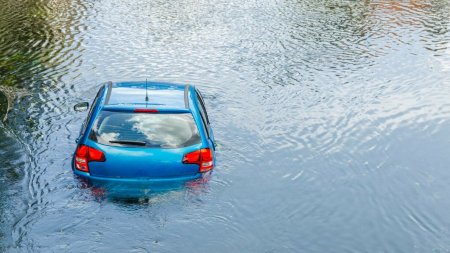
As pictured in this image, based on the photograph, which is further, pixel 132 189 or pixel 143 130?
pixel 132 189

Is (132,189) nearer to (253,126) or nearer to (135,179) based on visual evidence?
(135,179)

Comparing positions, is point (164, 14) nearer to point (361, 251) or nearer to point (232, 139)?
point (232, 139)

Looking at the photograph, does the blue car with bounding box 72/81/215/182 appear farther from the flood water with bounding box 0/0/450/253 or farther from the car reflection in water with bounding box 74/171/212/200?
the flood water with bounding box 0/0/450/253

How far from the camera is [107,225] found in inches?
366

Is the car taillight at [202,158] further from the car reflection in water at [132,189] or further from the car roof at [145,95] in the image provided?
the car roof at [145,95]

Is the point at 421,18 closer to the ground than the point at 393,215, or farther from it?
closer to the ground

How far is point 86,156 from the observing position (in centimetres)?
991

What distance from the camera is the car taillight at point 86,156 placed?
9.80 metres

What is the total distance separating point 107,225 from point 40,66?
11053mm

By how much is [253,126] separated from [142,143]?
4914 millimetres

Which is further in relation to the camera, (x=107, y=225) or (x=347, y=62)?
(x=347, y=62)

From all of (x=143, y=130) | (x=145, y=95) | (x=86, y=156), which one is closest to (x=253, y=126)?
(x=145, y=95)

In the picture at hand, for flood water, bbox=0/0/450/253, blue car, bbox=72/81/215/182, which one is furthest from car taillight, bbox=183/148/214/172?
flood water, bbox=0/0/450/253

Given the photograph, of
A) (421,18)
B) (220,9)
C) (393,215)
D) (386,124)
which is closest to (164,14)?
(220,9)
